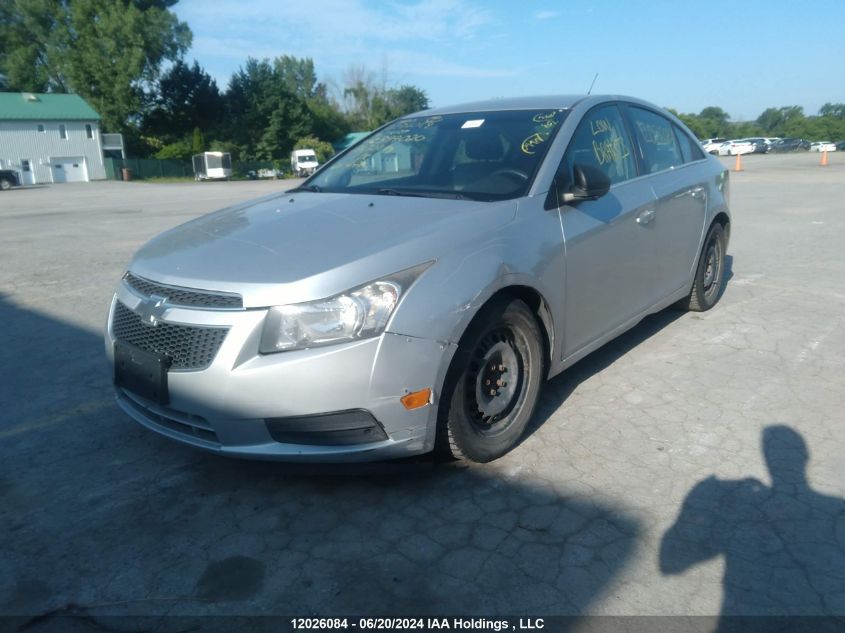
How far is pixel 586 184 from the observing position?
350 centimetres

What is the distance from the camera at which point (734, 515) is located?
2.77m

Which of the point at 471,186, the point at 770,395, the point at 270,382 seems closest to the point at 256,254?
the point at 270,382

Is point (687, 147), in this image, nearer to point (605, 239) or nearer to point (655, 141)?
point (655, 141)

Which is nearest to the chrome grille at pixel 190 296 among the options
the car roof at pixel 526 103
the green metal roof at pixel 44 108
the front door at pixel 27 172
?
the car roof at pixel 526 103

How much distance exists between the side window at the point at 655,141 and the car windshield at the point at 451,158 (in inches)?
35.3

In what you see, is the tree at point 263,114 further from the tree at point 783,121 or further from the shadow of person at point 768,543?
the shadow of person at point 768,543

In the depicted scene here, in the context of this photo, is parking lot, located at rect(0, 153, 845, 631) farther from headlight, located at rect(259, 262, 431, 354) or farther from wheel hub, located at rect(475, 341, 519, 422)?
headlight, located at rect(259, 262, 431, 354)

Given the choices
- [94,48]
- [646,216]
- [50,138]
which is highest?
[94,48]

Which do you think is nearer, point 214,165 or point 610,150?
point 610,150

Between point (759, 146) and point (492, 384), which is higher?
point (759, 146)

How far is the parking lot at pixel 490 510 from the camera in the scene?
2367mm

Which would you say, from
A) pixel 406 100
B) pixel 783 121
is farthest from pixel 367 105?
pixel 783 121

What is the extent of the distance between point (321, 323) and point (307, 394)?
0.91 feet

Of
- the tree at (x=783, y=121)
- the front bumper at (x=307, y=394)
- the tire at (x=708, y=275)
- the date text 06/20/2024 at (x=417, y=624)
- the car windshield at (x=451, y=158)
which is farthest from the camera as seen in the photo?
the tree at (x=783, y=121)
